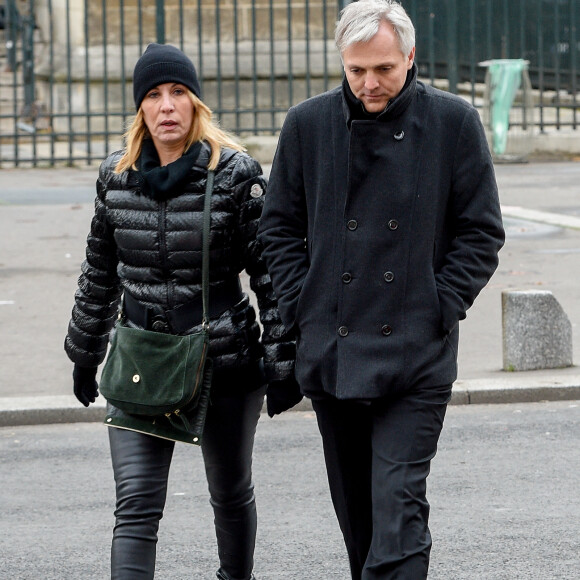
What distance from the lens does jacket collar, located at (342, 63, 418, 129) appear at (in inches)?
144

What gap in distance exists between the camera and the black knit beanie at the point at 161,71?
13.4 ft

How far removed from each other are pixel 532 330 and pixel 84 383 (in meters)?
4.05

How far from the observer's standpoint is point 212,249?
411 centimetres

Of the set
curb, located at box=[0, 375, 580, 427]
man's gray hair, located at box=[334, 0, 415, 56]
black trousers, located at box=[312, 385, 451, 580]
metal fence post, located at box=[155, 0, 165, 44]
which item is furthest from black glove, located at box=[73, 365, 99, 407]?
metal fence post, located at box=[155, 0, 165, 44]

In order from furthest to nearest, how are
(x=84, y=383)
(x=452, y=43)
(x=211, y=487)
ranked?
1. (x=452, y=43)
2. (x=84, y=383)
3. (x=211, y=487)

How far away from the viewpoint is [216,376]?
4168 mm

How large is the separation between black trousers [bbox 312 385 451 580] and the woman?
0.29 m

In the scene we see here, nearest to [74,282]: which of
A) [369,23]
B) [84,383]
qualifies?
[84,383]

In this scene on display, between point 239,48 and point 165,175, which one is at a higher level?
point 239,48

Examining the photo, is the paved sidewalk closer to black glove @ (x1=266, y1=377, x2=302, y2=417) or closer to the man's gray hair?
black glove @ (x1=266, y1=377, x2=302, y2=417)

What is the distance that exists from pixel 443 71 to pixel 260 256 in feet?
68.0

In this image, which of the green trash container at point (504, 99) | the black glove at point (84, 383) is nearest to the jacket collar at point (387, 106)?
the black glove at point (84, 383)

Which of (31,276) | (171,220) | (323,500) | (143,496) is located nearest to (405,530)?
(143,496)

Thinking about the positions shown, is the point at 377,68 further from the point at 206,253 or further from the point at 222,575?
the point at 222,575
